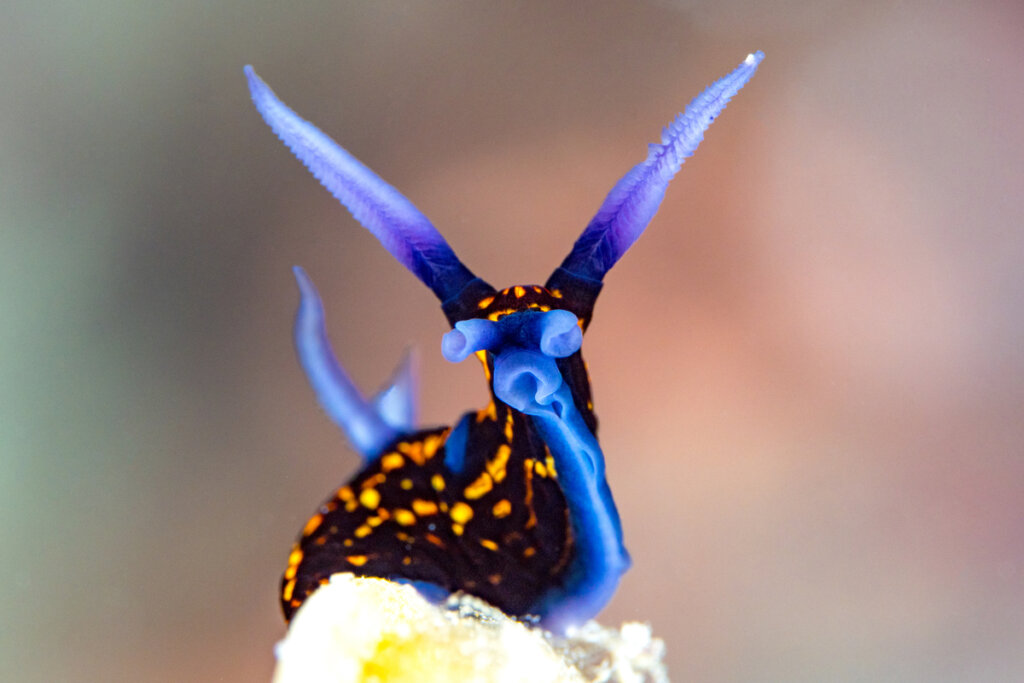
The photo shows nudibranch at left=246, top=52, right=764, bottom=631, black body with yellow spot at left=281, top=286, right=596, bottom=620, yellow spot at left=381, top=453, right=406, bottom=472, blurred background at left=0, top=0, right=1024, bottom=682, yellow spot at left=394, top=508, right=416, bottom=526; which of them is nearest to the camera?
nudibranch at left=246, top=52, right=764, bottom=631

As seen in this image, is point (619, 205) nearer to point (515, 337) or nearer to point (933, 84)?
point (515, 337)

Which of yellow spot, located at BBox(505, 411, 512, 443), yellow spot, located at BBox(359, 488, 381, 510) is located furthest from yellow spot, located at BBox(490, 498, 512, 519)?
yellow spot, located at BBox(359, 488, 381, 510)

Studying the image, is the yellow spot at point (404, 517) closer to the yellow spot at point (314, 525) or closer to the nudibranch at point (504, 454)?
the nudibranch at point (504, 454)

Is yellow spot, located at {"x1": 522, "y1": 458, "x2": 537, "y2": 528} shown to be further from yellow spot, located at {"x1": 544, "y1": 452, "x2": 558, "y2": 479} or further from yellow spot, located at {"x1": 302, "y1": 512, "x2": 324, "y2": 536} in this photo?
yellow spot, located at {"x1": 302, "y1": 512, "x2": 324, "y2": 536}

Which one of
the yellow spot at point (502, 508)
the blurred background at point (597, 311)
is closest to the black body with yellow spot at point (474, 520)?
the yellow spot at point (502, 508)

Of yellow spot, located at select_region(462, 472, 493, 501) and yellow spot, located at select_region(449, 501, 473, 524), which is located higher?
yellow spot, located at select_region(462, 472, 493, 501)

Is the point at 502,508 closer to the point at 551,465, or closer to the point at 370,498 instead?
the point at 551,465

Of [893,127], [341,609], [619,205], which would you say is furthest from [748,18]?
[341,609]

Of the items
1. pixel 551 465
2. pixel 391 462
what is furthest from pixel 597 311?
pixel 551 465
